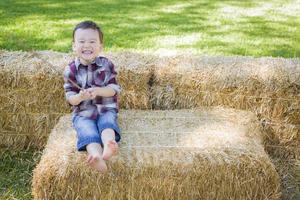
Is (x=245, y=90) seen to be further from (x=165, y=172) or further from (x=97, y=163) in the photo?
(x=97, y=163)

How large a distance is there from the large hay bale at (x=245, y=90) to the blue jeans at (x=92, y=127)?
894 mm

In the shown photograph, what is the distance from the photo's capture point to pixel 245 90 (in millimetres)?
4848

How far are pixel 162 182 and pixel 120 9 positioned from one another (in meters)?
6.17

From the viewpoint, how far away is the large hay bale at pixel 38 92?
4.84 metres

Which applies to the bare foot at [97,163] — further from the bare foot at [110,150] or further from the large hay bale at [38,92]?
the large hay bale at [38,92]

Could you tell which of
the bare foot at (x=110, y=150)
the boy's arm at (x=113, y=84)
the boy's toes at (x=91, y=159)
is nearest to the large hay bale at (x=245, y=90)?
the boy's arm at (x=113, y=84)

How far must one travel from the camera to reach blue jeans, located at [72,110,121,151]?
12.5 feet

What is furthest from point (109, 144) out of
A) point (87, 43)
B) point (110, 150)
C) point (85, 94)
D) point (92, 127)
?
point (87, 43)

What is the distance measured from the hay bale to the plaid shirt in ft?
0.97

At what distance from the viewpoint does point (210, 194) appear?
3.84m

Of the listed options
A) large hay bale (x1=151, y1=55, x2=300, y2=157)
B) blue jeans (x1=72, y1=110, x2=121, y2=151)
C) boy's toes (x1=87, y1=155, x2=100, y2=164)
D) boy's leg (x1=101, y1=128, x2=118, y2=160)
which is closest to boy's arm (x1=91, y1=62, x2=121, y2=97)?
blue jeans (x1=72, y1=110, x2=121, y2=151)

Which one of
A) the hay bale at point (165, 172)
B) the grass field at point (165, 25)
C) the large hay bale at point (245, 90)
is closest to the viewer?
the hay bale at point (165, 172)

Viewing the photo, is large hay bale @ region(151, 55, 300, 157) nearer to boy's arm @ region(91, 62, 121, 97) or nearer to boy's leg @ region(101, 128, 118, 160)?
boy's arm @ region(91, 62, 121, 97)

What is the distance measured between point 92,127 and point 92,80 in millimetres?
405
